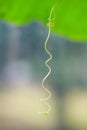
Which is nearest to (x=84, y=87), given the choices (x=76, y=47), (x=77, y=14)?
(x=76, y=47)

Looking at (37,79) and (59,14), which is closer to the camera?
(59,14)

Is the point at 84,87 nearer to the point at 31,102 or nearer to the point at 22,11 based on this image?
the point at 31,102

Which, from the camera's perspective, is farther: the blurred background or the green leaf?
the blurred background

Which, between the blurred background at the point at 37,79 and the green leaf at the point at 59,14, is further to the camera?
the blurred background at the point at 37,79
